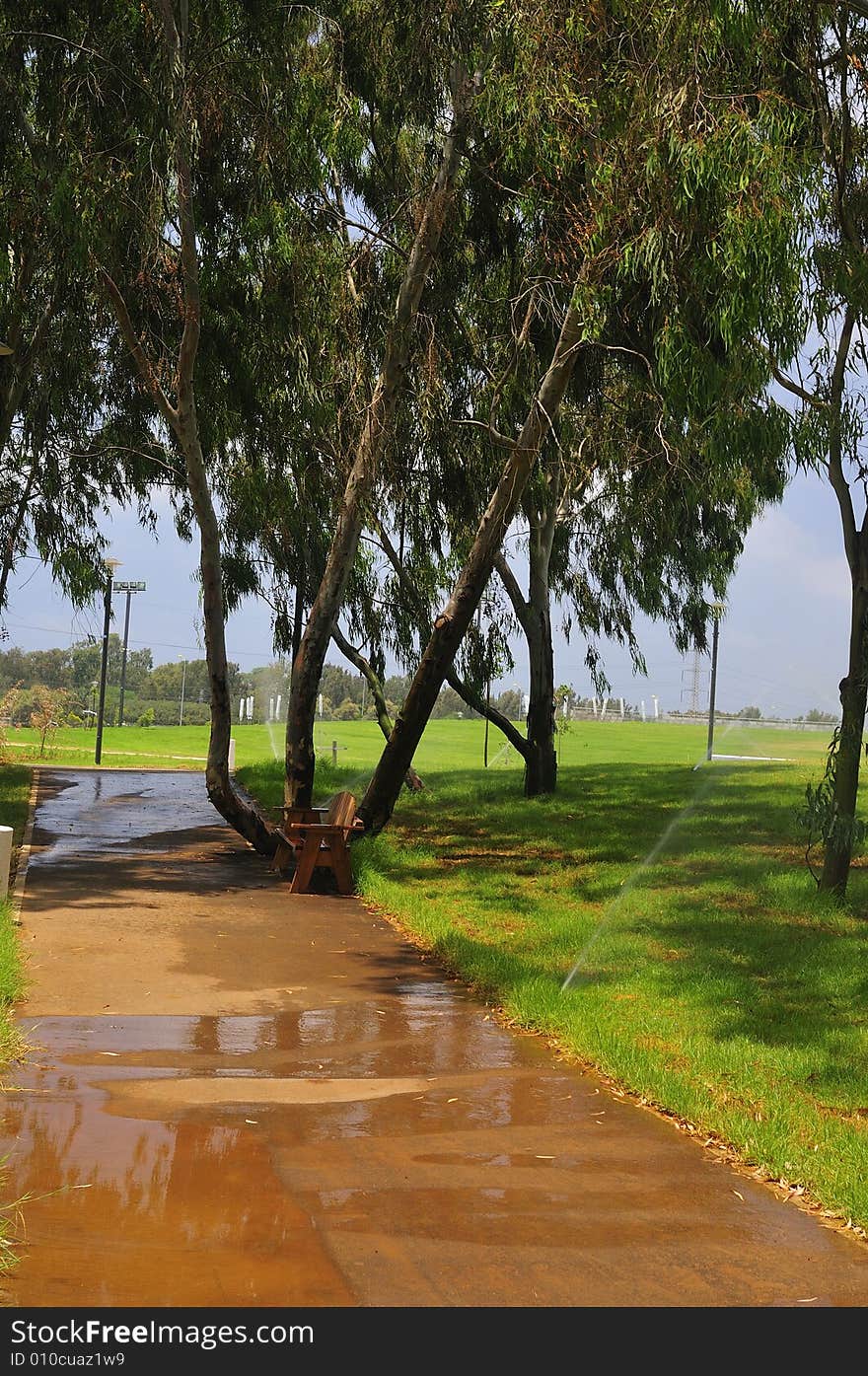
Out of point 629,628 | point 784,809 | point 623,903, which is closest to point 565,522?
point 629,628

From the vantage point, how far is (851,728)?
408 inches

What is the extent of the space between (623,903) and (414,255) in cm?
648

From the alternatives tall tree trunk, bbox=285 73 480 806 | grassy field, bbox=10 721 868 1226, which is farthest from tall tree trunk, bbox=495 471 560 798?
tall tree trunk, bbox=285 73 480 806

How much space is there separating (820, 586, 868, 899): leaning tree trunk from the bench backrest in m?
4.16

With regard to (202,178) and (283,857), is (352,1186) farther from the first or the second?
(202,178)

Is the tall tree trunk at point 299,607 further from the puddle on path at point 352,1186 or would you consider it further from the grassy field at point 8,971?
the puddle on path at point 352,1186

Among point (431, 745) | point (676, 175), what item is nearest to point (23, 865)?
point (676, 175)

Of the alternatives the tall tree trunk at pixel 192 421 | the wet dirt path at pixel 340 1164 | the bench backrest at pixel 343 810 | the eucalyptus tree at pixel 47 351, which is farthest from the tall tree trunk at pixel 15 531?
the wet dirt path at pixel 340 1164

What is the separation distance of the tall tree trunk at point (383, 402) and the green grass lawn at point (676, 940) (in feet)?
7.24

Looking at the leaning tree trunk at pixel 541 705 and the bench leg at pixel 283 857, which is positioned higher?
the leaning tree trunk at pixel 541 705

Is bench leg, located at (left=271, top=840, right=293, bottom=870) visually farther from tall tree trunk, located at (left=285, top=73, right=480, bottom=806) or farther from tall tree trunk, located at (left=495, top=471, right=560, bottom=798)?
tall tree trunk, located at (left=495, top=471, right=560, bottom=798)

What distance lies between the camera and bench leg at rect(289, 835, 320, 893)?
11555mm

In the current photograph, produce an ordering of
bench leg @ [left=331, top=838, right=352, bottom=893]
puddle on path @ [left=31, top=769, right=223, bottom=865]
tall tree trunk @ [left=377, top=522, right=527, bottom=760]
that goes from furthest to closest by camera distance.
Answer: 1. tall tree trunk @ [left=377, top=522, right=527, bottom=760]
2. puddle on path @ [left=31, top=769, right=223, bottom=865]
3. bench leg @ [left=331, top=838, right=352, bottom=893]

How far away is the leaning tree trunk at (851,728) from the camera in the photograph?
1017cm
